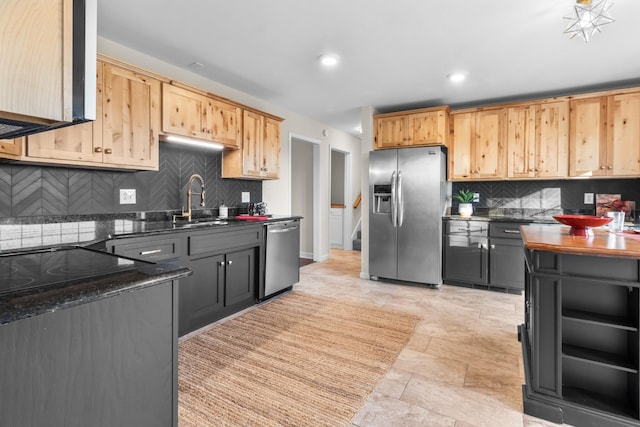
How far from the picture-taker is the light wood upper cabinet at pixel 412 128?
4195 millimetres

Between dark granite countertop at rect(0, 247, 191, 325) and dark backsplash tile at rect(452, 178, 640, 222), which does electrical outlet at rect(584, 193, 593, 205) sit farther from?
Answer: dark granite countertop at rect(0, 247, 191, 325)

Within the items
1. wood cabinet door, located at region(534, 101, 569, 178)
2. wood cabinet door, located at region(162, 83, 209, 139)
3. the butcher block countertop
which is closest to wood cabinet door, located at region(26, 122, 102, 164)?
wood cabinet door, located at region(162, 83, 209, 139)

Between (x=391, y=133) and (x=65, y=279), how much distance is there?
4.13m

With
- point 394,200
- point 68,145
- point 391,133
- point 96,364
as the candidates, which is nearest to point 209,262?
point 68,145

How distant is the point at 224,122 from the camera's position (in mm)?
3396

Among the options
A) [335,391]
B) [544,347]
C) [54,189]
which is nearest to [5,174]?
[54,189]

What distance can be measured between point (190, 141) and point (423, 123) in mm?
2879

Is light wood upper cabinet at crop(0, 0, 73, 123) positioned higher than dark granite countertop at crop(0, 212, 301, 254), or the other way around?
light wood upper cabinet at crop(0, 0, 73, 123)

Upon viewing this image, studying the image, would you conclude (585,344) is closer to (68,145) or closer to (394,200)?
(394,200)

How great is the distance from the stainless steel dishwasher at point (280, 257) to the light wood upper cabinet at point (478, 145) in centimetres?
233

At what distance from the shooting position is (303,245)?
625 centimetres

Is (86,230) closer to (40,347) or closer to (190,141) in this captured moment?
(190,141)

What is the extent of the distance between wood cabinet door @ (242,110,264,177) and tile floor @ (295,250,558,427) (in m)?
1.65

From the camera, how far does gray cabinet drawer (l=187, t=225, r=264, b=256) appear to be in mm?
2724
